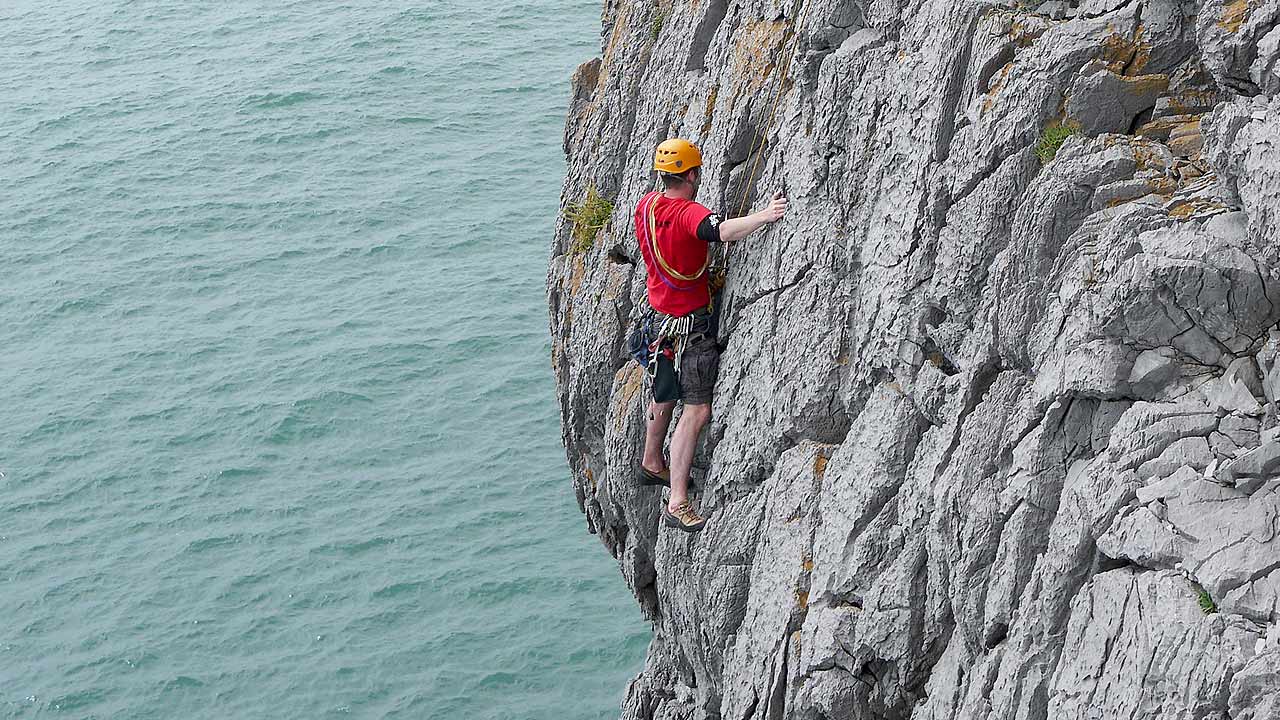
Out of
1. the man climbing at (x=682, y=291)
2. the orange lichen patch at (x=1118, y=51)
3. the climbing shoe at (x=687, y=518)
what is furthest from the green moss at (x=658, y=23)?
the orange lichen patch at (x=1118, y=51)

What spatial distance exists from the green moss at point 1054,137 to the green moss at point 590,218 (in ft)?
29.3

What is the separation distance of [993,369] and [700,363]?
4.37 meters

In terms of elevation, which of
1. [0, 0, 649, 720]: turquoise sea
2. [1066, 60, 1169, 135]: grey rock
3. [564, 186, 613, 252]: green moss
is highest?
[1066, 60, 1169, 135]: grey rock

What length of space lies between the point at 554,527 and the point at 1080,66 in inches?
1234

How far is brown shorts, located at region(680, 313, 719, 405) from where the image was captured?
13023 millimetres

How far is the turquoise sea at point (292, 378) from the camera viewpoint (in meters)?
35.2

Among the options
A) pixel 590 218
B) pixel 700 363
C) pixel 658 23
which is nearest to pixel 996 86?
pixel 700 363

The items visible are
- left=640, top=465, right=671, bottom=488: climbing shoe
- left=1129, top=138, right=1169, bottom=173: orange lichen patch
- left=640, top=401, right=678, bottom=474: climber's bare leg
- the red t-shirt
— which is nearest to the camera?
left=1129, top=138, right=1169, bottom=173: orange lichen patch

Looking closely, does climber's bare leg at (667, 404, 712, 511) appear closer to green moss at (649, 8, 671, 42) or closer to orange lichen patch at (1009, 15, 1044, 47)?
orange lichen patch at (1009, 15, 1044, 47)

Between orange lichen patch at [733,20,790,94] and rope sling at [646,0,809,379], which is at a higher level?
orange lichen patch at [733,20,790,94]

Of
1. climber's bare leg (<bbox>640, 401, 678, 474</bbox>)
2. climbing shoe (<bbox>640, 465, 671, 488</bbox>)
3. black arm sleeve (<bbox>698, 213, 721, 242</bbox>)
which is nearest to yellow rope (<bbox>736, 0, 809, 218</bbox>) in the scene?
black arm sleeve (<bbox>698, 213, 721, 242</bbox>)

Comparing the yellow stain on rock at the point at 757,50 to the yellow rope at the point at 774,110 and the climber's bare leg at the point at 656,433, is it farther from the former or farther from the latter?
the climber's bare leg at the point at 656,433

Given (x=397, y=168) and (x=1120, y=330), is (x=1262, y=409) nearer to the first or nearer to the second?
(x=1120, y=330)

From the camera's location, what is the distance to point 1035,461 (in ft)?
27.0
